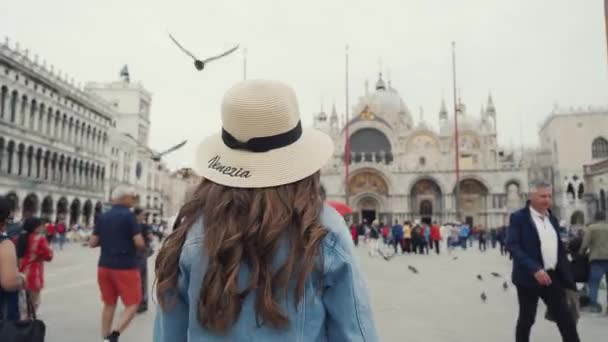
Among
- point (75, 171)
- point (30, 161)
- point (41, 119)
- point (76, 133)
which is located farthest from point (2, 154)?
point (76, 133)

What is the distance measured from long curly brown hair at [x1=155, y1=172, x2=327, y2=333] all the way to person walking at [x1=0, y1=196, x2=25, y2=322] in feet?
7.45

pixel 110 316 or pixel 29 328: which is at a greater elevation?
pixel 29 328

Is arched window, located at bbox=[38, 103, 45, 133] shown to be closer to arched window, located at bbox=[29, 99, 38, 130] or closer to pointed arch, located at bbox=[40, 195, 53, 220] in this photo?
arched window, located at bbox=[29, 99, 38, 130]

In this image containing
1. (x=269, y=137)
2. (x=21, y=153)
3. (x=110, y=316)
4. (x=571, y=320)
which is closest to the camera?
(x=269, y=137)

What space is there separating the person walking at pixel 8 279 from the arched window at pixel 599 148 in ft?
175

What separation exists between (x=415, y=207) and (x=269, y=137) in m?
42.6

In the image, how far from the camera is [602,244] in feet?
21.0

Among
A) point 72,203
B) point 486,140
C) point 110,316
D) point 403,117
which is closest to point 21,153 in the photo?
point 72,203

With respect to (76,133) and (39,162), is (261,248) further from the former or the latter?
(76,133)

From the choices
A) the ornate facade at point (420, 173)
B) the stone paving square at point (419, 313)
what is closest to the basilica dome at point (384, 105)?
the ornate facade at point (420, 173)

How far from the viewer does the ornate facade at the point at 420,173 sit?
40000mm

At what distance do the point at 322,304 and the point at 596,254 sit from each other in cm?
667

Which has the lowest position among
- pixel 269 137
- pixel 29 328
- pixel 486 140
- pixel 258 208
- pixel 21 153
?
pixel 29 328

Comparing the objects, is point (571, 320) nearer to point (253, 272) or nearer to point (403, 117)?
point (253, 272)
